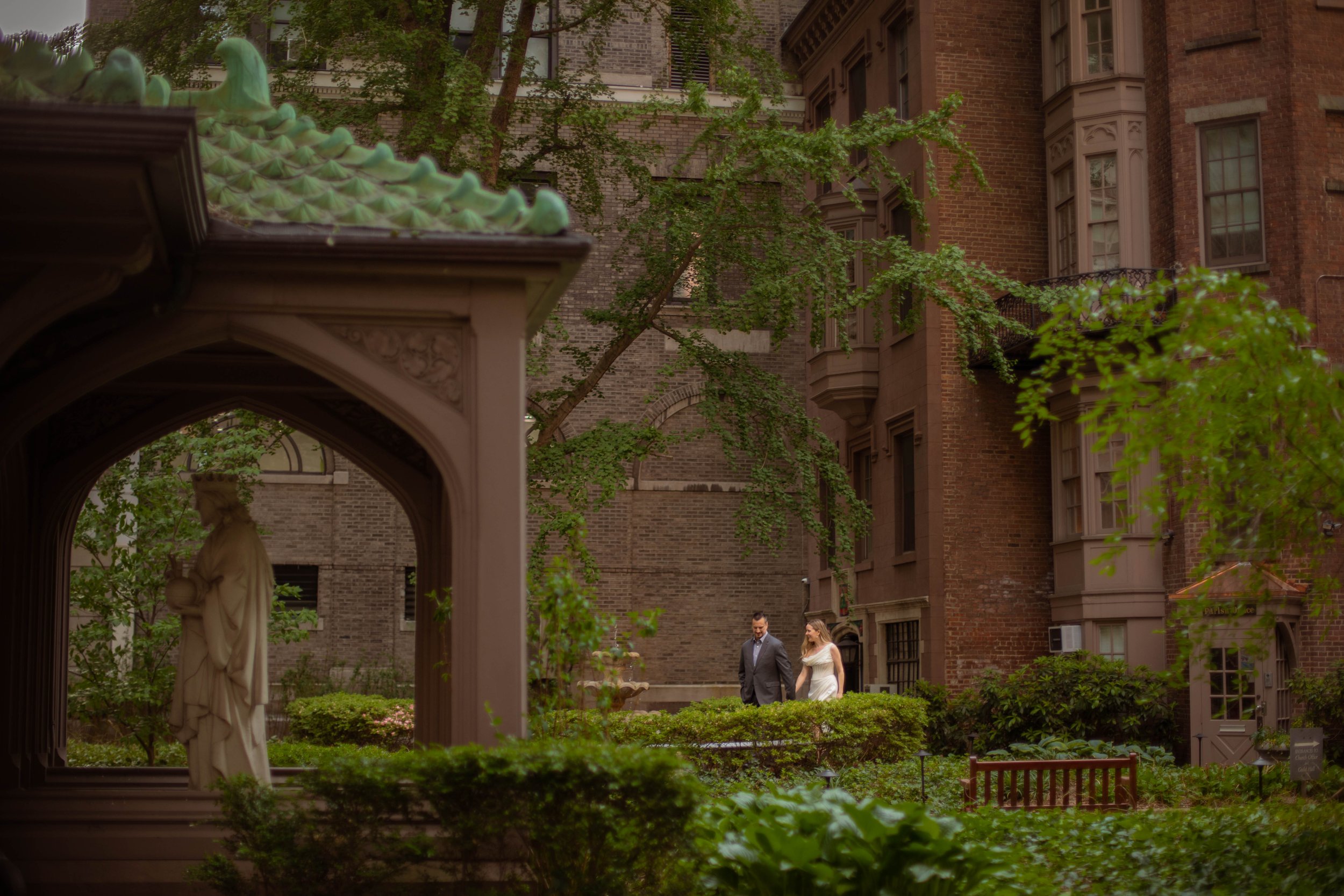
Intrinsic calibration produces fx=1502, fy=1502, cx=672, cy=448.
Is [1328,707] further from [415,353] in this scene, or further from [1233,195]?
[415,353]

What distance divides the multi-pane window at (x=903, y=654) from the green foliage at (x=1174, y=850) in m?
13.3

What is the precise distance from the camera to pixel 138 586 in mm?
17625

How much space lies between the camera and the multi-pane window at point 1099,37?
993 inches

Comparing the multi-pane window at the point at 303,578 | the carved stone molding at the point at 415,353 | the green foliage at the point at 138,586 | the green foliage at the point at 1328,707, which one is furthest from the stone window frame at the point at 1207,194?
the multi-pane window at the point at 303,578

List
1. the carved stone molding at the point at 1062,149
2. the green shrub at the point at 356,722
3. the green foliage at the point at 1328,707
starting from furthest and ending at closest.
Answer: the carved stone molding at the point at 1062,149 < the green shrub at the point at 356,722 < the green foliage at the point at 1328,707

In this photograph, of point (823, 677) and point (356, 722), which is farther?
point (356, 722)

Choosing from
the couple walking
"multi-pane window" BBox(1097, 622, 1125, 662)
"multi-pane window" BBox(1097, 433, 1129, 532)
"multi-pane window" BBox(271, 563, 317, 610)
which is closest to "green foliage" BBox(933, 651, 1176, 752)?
"multi-pane window" BBox(1097, 622, 1125, 662)

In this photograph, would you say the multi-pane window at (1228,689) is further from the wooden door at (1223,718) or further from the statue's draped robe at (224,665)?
the statue's draped robe at (224,665)

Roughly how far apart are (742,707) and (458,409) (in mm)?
10510

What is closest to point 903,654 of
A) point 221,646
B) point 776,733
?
point 776,733

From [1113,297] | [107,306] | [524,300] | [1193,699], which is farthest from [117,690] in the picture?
[1193,699]

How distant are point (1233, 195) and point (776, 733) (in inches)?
471

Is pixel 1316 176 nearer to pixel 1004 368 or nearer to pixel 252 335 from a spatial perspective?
pixel 1004 368

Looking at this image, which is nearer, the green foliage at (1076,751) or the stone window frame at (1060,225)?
the green foliage at (1076,751)
